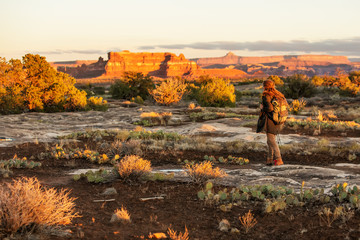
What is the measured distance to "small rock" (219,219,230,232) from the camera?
4.48m

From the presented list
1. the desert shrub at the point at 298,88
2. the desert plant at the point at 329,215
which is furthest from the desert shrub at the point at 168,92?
the desert plant at the point at 329,215

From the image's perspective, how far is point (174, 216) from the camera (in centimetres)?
509

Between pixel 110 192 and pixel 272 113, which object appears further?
pixel 272 113

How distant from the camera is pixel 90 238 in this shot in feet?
13.1

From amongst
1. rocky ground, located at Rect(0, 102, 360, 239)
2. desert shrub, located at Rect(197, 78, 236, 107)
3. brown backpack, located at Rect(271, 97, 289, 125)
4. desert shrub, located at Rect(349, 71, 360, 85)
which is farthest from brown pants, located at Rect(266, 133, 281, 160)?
desert shrub, located at Rect(349, 71, 360, 85)

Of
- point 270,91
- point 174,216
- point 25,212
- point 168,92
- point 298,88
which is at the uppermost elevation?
point 270,91

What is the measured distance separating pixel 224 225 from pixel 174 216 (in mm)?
871

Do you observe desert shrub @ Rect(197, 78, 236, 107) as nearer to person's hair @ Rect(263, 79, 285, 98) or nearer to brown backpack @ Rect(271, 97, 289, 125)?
person's hair @ Rect(263, 79, 285, 98)

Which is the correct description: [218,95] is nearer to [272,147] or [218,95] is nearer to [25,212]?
[272,147]

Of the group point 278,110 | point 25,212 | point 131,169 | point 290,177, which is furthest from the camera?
point 278,110

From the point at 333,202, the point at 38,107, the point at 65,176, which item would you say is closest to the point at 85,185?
the point at 65,176

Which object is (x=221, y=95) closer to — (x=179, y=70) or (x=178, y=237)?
(x=178, y=237)

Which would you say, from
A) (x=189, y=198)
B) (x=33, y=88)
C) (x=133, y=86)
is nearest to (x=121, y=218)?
(x=189, y=198)

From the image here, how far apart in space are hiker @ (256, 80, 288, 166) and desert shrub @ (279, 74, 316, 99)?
34749mm
